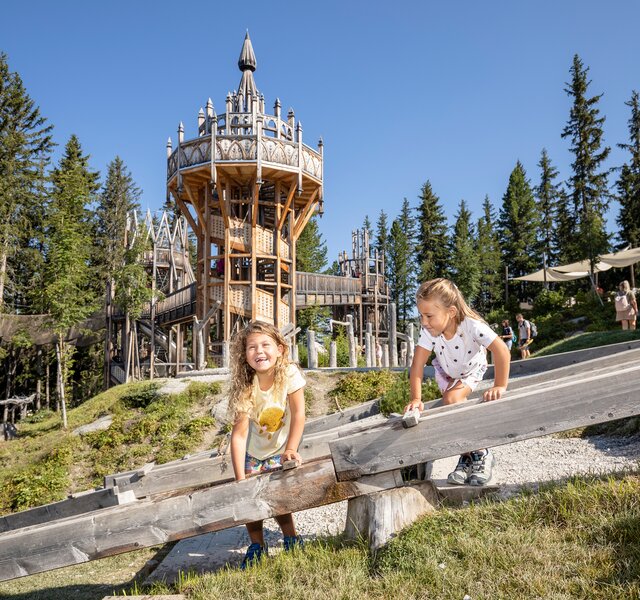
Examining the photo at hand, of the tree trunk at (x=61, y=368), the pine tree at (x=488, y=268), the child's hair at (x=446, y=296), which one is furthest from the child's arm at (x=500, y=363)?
the pine tree at (x=488, y=268)

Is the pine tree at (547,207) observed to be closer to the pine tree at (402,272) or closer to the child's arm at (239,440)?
the pine tree at (402,272)

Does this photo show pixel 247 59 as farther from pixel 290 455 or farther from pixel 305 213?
pixel 290 455

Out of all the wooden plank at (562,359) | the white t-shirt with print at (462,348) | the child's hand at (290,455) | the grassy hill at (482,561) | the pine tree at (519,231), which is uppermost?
the pine tree at (519,231)

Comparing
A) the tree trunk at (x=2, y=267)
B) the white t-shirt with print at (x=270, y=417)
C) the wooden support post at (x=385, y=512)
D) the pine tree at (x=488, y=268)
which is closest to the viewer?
the wooden support post at (x=385, y=512)

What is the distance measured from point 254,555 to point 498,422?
75.0 inches

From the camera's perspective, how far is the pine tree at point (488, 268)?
4797 centimetres

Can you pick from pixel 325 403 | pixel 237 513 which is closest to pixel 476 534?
pixel 237 513

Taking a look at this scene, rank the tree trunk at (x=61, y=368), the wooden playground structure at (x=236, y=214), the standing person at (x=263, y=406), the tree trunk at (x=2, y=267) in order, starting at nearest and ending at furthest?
1. the standing person at (x=263, y=406)
2. the tree trunk at (x=61, y=368)
3. the wooden playground structure at (x=236, y=214)
4. the tree trunk at (x=2, y=267)

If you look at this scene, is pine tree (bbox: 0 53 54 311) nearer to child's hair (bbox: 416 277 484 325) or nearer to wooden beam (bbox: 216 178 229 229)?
wooden beam (bbox: 216 178 229 229)

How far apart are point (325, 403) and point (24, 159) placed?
2773 cm

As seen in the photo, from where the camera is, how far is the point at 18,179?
31672mm

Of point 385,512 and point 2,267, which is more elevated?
point 2,267

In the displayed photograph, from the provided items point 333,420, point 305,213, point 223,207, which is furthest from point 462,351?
point 305,213

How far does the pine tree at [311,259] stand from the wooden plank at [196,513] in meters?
37.8
